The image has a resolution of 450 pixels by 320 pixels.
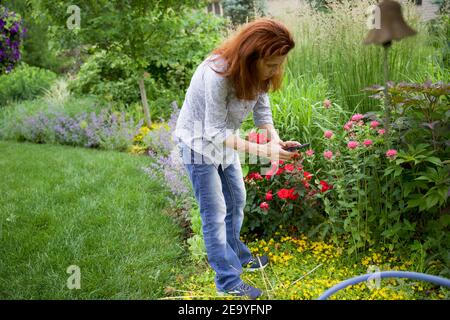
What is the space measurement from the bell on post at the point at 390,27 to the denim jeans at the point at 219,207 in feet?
3.51

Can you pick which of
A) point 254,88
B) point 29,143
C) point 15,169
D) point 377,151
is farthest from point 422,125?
point 29,143

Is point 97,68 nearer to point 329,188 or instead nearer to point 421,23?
point 421,23

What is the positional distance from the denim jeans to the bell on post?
3.51 feet

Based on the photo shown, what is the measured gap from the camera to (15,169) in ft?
15.5

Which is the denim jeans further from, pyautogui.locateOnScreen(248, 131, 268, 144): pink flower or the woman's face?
the woman's face

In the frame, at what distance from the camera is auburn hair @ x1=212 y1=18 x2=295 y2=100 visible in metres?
1.80

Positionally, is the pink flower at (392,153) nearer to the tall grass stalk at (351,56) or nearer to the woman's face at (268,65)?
the woman's face at (268,65)

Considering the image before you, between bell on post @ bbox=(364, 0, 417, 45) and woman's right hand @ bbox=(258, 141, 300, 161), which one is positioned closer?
bell on post @ bbox=(364, 0, 417, 45)

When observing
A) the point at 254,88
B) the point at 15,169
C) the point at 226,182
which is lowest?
the point at 15,169

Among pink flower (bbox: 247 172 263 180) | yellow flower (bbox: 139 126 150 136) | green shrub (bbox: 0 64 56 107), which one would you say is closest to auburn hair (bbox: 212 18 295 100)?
pink flower (bbox: 247 172 263 180)

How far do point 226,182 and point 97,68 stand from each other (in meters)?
5.55

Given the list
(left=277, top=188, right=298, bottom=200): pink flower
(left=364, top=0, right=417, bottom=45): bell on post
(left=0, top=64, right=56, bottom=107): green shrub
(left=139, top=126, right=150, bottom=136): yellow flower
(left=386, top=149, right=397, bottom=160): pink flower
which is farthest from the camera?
(left=0, top=64, right=56, bottom=107): green shrub

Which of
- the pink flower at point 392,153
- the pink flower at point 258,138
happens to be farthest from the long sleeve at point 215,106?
the pink flower at point 392,153

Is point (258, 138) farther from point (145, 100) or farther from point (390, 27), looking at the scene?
point (145, 100)
